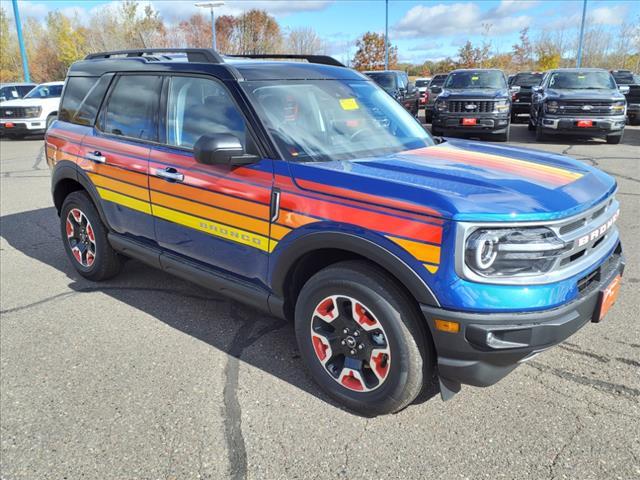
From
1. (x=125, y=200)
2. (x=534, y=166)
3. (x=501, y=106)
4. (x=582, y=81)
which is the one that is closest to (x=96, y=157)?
(x=125, y=200)

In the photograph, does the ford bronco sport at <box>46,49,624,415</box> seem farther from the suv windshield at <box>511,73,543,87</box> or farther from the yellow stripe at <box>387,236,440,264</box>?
the suv windshield at <box>511,73,543,87</box>

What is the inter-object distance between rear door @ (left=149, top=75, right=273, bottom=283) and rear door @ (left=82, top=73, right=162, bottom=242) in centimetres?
13

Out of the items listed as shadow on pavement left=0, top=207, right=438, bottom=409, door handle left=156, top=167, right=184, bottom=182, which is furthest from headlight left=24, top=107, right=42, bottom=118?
door handle left=156, top=167, right=184, bottom=182

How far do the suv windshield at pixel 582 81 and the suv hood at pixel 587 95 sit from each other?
0.28 metres

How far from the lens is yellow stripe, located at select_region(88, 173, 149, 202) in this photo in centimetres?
382

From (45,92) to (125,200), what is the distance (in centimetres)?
1600

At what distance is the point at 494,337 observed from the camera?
230 centimetres

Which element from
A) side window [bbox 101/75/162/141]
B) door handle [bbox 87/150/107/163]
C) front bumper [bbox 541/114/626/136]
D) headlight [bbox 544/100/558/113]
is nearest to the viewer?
→ side window [bbox 101/75/162/141]

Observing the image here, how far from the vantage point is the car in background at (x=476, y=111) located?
42.2ft

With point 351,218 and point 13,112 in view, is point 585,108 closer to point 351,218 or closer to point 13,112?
point 351,218

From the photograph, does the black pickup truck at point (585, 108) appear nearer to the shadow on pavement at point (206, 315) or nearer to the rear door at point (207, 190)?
the shadow on pavement at point (206, 315)

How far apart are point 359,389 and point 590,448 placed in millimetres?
1124

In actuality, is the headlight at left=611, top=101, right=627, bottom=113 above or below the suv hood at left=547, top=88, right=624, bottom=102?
below

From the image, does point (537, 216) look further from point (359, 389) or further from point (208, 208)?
point (208, 208)
